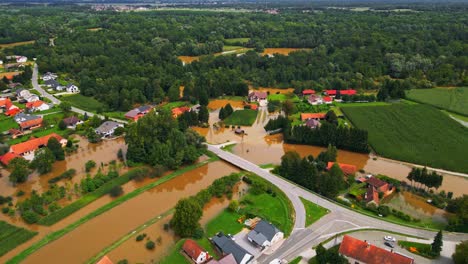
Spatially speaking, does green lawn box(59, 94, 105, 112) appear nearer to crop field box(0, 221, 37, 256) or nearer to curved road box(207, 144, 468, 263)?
crop field box(0, 221, 37, 256)

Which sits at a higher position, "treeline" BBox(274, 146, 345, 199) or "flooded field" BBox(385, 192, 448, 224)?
"treeline" BBox(274, 146, 345, 199)

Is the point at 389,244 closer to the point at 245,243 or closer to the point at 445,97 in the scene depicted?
the point at 245,243

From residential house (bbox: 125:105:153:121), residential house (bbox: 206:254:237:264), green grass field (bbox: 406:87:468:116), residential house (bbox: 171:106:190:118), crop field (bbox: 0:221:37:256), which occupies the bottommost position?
crop field (bbox: 0:221:37:256)

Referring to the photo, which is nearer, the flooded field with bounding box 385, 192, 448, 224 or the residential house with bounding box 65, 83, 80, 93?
the flooded field with bounding box 385, 192, 448, 224

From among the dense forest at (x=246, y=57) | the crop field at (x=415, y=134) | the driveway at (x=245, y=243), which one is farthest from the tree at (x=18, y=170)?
the crop field at (x=415, y=134)

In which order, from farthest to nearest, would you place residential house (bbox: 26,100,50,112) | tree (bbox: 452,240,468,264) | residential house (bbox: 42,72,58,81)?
residential house (bbox: 42,72,58,81)
residential house (bbox: 26,100,50,112)
tree (bbox: 452,240,468,264)

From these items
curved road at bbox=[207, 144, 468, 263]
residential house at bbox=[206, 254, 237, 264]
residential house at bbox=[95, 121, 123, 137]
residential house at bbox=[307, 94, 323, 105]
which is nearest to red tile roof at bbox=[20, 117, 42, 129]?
residential house at bbox=[95, 121, 123, 137]

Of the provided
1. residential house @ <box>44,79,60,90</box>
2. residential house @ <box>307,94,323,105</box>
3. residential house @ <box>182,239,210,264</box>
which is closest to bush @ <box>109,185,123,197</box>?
residential house @ <box>182,239,210,264</box>

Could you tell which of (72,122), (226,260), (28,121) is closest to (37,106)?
(28,121)

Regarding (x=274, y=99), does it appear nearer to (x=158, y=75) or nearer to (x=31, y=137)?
(x=158, y=75)

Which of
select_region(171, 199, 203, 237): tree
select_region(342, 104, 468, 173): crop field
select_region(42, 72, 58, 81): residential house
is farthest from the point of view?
select_region(42, 72, 58, 81): residential house
